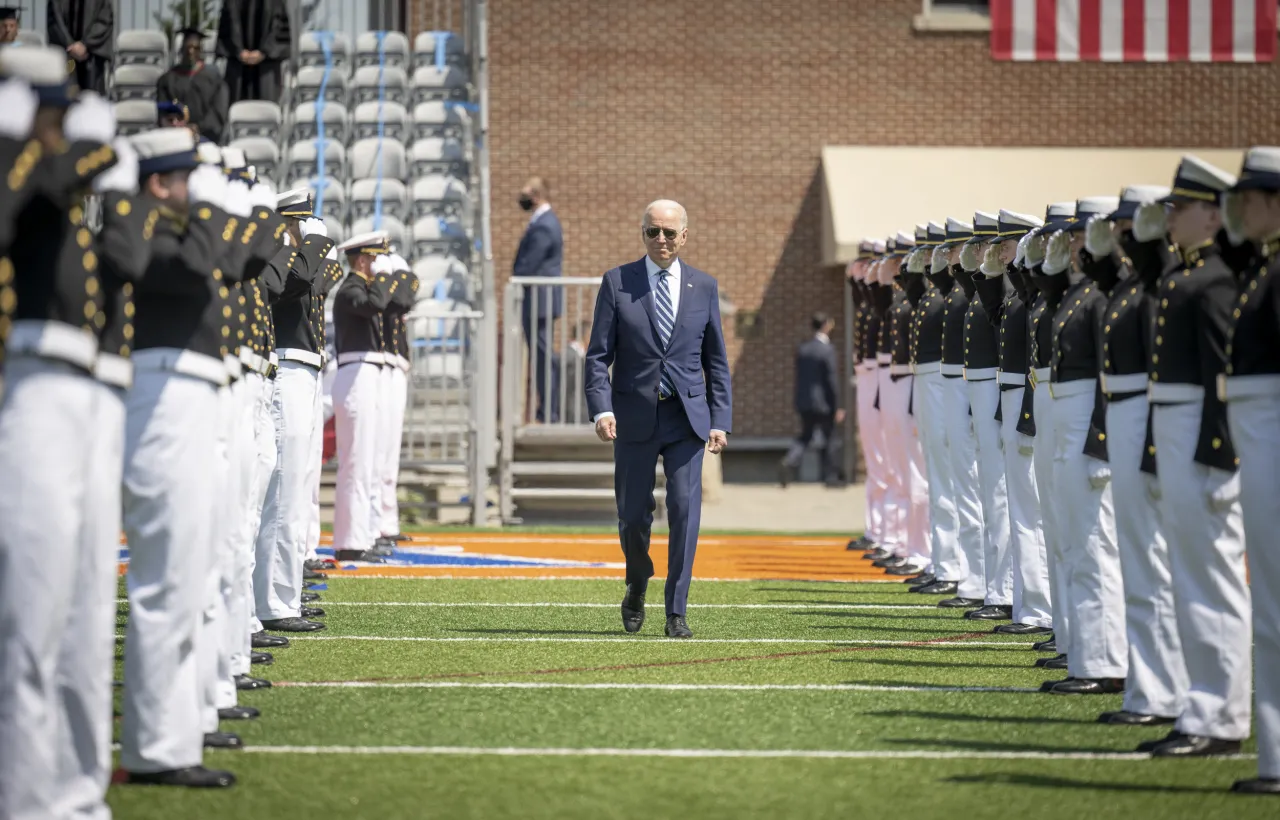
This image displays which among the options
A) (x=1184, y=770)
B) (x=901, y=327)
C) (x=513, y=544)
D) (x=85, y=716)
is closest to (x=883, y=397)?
(x=901, y=327)

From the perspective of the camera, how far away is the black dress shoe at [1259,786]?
603 cm

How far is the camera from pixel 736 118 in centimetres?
2480

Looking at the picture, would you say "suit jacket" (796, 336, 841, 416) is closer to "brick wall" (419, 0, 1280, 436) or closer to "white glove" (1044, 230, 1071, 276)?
"brick wall" (419, 0, 1280, 436)

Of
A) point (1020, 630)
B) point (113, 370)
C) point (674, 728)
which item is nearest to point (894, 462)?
point (1020, 630)

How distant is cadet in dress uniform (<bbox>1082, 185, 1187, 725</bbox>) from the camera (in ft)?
23.8

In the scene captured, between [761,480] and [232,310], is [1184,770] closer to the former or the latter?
[232,310]

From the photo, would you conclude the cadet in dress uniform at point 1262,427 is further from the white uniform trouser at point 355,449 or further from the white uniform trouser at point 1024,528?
the white uniform trouser at point 355,449

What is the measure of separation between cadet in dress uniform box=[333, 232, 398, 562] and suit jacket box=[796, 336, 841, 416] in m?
9.14

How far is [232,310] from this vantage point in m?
6.62

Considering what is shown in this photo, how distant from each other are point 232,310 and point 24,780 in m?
2.18

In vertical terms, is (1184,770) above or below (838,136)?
below

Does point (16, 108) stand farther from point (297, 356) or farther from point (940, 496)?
point (940, 496)

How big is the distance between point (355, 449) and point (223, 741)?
7.67 meters

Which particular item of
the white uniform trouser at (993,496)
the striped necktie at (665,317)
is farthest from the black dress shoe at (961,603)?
the striped necktie at (665,317)
